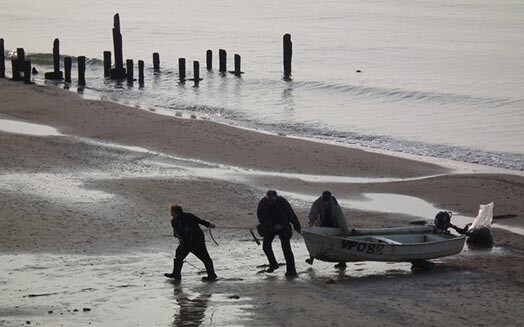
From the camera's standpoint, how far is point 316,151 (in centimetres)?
3003

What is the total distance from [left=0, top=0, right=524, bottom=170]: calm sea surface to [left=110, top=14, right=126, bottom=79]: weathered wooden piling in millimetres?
1134

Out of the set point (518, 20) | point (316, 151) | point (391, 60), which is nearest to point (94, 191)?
point (316, 151)

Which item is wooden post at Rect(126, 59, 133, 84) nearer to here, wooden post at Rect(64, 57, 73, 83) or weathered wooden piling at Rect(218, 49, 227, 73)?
wooden post at Rect(64, 57, 73, 83)

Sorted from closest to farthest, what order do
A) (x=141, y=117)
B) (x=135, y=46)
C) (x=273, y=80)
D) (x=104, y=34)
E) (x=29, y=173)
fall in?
(x=29, y=173), (x=141, y=117), (x=273, y=80), (x=135, y=46), (x=104, y=34)

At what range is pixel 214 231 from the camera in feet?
63.8

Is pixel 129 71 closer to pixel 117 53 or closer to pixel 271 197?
pixel 117 53

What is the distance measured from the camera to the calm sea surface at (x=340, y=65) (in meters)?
38.6

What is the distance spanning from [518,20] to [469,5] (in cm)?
2151

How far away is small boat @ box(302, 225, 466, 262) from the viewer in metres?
Answer: 16.3

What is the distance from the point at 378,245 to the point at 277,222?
167 cm

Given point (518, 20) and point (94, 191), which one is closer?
point (94, 191)

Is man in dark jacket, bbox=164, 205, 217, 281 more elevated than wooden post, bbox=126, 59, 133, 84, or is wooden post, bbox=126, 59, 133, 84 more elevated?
wooden post, bbox=126, 59, 133, 84

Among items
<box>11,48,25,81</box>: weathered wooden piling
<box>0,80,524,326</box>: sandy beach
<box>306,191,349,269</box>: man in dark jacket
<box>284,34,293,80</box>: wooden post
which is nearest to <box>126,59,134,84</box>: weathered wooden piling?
<box>11,48,25,81</box>: weathered wooden piling

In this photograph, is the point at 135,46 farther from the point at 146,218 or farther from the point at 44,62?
the point at 146,218
